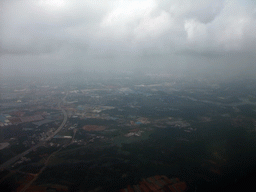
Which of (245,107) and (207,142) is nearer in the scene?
(207,142)

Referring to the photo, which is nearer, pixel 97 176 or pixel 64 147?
pixel 97 176

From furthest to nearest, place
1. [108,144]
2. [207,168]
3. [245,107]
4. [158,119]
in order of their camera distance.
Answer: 1. [245,107]
2. [158,119]
3. [108,144]
4. [207,168]

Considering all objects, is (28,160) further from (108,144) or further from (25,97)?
(25,97)

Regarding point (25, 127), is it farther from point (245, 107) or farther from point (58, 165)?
point (245, 107)

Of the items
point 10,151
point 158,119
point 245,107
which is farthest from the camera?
point 245,107

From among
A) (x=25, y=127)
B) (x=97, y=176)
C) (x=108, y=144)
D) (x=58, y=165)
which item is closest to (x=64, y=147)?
(x=58, y=165)

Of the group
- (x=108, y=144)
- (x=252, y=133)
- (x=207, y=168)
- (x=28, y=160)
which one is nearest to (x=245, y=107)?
(x=252, y=133)

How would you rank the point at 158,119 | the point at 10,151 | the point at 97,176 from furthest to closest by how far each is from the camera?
the point at 158,119 → the point at 10,151 → the point at 97,176
